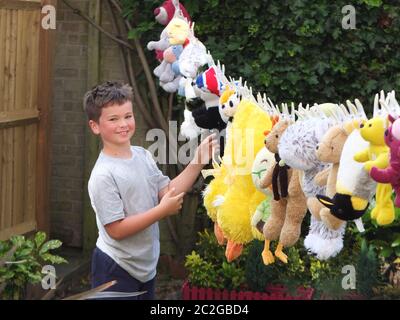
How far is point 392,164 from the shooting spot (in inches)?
61.9

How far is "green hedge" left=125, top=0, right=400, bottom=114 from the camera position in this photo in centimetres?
410

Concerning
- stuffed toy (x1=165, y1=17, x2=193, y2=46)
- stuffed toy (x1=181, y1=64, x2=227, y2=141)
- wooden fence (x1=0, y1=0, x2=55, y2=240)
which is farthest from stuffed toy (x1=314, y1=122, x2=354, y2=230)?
wooden fence (x1=0, y1=0, x2=55, y2=240)

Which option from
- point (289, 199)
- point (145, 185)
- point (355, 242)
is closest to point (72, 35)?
point (355, 242)

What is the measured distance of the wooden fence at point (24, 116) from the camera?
3998 millimetres

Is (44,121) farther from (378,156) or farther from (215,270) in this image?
(378,156)

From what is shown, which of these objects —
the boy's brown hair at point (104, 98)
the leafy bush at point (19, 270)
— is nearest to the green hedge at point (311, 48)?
the leafy bush at point (19, 270)

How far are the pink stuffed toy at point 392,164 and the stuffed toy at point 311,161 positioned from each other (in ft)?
0.98

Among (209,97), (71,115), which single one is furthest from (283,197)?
(71,115)

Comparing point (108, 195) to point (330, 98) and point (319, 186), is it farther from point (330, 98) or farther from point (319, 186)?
point (330, 98)

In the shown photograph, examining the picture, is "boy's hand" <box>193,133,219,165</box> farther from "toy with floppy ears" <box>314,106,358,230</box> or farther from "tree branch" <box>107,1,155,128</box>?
"tree branch" <box>107,1,155,128</box>

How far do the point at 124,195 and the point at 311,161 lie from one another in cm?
80

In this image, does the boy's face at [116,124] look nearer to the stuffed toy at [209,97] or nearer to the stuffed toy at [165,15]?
the stuffed toy at [209,97]

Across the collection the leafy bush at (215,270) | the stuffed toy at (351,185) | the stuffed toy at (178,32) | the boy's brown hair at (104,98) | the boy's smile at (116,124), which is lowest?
the leafy bush at (215,270)

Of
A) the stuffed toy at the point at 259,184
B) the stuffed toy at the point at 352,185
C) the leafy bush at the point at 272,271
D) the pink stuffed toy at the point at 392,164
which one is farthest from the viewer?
the leafy bush at the point at 272,271
